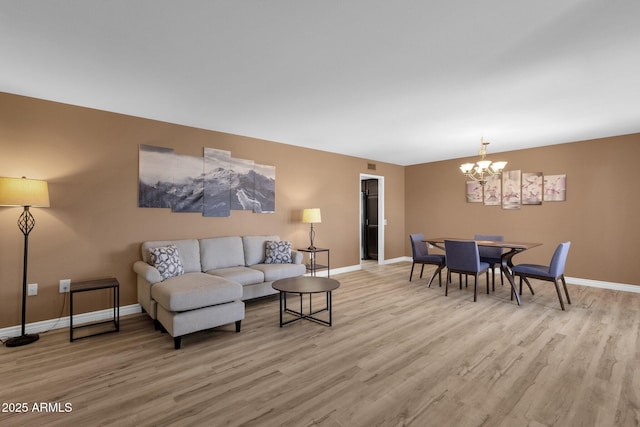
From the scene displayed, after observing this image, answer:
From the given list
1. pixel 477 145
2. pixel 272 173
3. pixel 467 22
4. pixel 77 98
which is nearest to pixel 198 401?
pixel 467 22

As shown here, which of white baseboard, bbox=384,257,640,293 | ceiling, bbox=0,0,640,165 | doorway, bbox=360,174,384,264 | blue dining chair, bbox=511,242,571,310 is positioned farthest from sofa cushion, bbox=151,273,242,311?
white baseboard, bbox=384,257,640,293

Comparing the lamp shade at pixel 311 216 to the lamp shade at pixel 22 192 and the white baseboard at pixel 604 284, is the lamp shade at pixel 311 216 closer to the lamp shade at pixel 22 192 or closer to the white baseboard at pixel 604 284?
the lamp shade at pixel 22 192

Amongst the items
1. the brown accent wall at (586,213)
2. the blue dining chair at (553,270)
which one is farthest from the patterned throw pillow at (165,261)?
the brown accent wall at (586,213)

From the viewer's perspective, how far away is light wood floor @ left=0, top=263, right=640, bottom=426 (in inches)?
71.7

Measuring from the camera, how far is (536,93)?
10.1 feet

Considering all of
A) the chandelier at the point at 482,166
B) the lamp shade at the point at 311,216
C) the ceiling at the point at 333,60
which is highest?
the ceiling at the point at 333,60

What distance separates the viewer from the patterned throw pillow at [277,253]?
14.5 ft

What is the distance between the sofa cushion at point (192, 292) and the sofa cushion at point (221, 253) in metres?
0.76

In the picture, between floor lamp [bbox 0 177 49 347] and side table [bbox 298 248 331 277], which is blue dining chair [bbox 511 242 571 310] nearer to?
side table [bbox 298 248 331 277]

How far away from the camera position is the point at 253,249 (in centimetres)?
444

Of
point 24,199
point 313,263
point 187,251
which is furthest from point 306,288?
point 24,199

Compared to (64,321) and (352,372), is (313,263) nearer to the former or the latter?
(352,372)

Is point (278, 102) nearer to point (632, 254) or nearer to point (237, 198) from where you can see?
point (237, 198)

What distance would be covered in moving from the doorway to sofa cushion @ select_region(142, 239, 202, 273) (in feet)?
14.4
